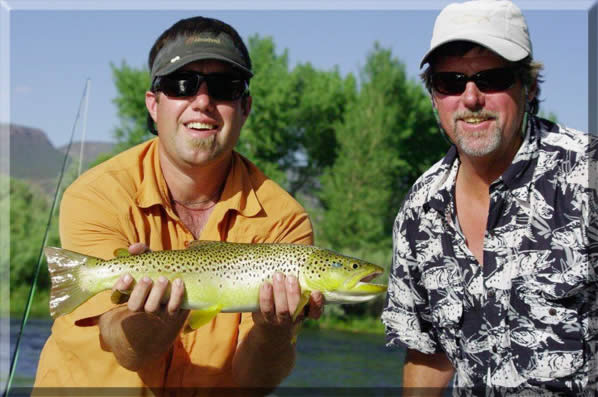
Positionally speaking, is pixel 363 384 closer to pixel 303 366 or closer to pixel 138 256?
pixel 303 366

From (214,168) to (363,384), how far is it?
20.9m

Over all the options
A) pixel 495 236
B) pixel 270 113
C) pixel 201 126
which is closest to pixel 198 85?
pixel 201 126

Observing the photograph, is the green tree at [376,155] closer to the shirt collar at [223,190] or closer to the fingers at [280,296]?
the shirt collar at [223,190]

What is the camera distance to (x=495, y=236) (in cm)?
333

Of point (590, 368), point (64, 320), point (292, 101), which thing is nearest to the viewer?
point (590, 368)

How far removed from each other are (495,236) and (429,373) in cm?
80

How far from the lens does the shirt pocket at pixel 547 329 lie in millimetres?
3152

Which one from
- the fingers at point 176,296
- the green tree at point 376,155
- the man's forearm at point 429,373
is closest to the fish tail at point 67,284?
the fingers at point 176,296

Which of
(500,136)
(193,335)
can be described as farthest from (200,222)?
(500,136)

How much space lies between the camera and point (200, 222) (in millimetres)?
3699

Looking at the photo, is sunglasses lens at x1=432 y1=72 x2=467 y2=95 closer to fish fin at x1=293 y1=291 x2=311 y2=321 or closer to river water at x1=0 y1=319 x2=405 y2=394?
fish fin at x1=293 y1=291 x2=311 y2=321

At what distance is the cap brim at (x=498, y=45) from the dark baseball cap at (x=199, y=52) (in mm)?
1001

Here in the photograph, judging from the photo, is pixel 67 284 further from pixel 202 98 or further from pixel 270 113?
pixel 270 113

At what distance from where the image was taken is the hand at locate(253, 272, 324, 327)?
10.3 ft
